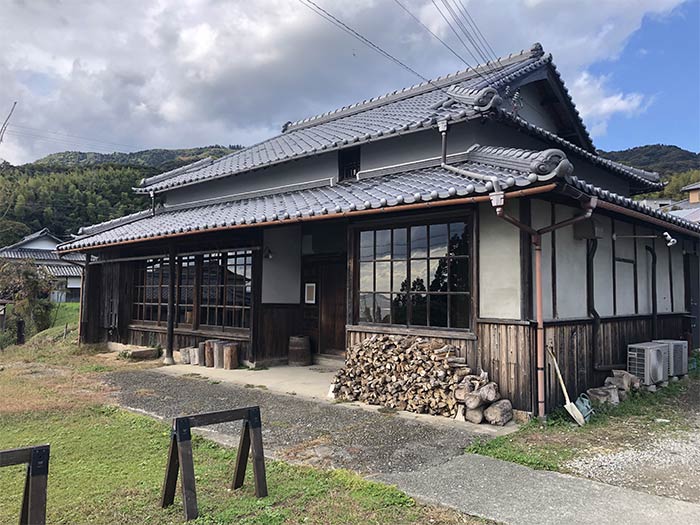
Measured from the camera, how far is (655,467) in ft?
14.2

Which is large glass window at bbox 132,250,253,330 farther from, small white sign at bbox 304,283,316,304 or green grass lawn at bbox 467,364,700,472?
green grass lawn at bbox 467,364,700,472

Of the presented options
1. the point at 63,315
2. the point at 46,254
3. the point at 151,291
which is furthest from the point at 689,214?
the point at 46,254

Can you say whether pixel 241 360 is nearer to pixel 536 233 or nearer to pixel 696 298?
pixel 536 233

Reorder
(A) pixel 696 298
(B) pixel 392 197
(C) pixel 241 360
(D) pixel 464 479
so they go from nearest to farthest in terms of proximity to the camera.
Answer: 1. (D) pixel 464 479
2. (B) pixel 392 197
3. (C) pixel 241 360
4. (A) pixel 696 298

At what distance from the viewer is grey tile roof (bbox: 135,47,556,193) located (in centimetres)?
824

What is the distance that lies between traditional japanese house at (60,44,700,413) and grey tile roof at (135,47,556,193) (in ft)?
0.19

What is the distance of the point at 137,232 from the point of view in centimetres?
1141

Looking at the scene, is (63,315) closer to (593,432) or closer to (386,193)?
(386,193)

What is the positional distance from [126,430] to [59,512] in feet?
7.11

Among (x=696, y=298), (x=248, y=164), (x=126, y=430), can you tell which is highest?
(x=248, y=164)

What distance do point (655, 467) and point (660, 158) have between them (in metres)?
46.5

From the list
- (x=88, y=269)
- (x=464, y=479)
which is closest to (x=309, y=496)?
(x=464, y=479)

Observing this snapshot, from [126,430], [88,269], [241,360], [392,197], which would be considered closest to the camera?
[126,430]

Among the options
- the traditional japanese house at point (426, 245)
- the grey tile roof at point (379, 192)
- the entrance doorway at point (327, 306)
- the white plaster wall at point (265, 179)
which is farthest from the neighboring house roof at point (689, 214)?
the white plaster wall at point (265, 179)
